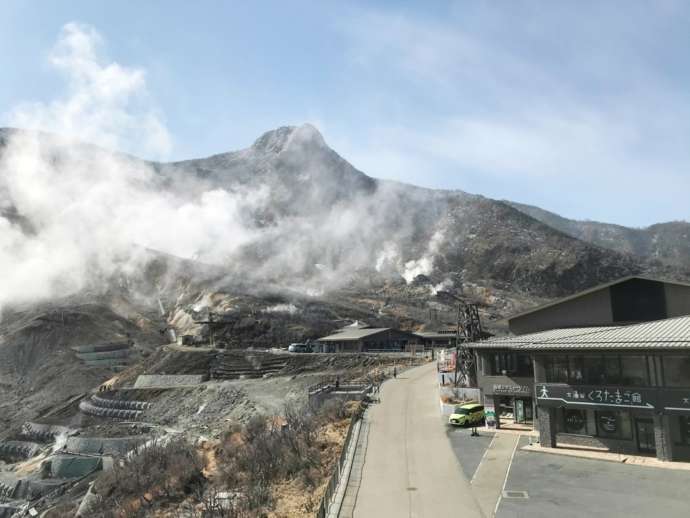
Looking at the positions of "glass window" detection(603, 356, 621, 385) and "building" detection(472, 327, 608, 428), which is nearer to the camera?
"glass window" detection(603, 356, 621, 385)

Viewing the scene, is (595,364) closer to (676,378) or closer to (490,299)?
(676,378)

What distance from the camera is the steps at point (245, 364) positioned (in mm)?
72625

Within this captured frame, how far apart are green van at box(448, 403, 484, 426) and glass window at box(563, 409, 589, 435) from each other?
613cm

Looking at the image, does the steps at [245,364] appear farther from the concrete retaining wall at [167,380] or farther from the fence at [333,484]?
the fence at [333,484]

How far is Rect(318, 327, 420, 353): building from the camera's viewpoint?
259ft

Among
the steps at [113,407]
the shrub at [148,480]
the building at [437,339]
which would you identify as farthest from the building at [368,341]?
the shrub at [148,480]

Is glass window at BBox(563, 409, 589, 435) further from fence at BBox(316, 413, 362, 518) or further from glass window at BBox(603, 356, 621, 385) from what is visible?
fence at BBox(316, 413, 362, 518)

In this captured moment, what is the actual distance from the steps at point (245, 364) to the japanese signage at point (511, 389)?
42.1m

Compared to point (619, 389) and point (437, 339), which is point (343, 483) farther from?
point (437, 339)

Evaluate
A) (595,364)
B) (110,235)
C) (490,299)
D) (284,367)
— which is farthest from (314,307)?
(595,364)

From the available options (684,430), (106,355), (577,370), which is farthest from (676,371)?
(106,355)

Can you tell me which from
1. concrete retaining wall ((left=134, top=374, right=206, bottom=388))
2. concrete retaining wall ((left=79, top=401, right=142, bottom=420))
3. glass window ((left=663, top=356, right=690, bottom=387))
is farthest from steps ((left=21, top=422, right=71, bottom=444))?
glass window ((left=663, top=356, right=690, bottom=387))

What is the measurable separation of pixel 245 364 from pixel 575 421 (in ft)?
Answer: 181

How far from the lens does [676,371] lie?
23922 mm
